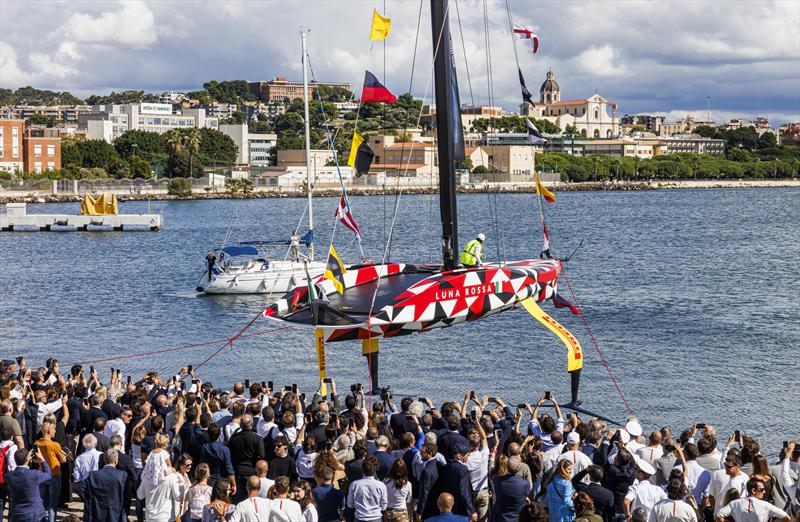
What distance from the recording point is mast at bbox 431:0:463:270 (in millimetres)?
20016

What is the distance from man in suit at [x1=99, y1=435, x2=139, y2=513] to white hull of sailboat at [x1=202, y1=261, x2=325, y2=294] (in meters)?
31.2

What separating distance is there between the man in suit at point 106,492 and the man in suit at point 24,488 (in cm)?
54

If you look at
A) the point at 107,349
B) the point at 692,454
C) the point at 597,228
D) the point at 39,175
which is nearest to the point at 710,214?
the point at 597,228

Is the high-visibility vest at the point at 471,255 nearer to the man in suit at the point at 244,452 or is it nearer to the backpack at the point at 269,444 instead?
the backpack at the point at 269,444

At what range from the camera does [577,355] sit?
65.9 ft

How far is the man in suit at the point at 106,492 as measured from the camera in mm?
10713

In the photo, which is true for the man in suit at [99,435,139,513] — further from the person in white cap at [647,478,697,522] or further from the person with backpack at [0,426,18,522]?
the person in white cap at [647,478,697,522]

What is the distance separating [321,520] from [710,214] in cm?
11806

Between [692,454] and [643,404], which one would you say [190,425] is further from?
[643,404]

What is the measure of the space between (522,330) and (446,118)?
16330mm

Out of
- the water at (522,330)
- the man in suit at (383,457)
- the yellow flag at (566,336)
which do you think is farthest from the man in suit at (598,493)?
the water at (522,330)

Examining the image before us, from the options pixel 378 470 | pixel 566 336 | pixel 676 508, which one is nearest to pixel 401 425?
pixel 378 470

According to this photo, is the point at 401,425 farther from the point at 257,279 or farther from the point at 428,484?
the point at 257,279

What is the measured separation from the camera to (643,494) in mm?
9812
